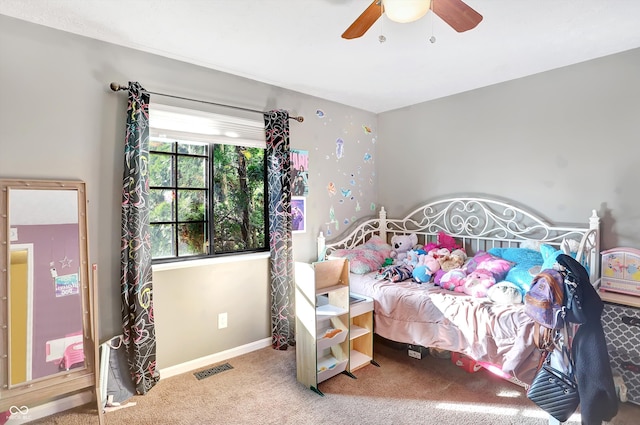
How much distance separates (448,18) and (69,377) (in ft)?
9.37

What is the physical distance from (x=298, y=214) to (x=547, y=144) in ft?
7.46

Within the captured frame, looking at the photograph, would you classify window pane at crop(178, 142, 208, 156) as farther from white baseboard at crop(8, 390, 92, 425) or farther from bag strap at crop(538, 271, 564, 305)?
bag strap at crop(538, 271, 564, 305)

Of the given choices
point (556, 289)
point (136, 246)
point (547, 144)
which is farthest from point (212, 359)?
point (547, 144)

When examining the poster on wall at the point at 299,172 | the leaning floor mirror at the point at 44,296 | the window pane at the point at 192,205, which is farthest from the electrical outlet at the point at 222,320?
the poster on wall at the point at 299,172

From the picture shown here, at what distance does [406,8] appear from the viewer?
1.47 metres

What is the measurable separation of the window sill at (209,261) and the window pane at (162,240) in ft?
0.53

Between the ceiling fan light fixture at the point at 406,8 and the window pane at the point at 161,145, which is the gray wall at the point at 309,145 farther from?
the ceiling fan light fixture at the point at 406,8

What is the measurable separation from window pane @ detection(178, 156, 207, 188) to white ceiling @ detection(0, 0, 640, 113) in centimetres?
77

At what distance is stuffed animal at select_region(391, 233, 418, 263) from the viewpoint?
3547 millimetres

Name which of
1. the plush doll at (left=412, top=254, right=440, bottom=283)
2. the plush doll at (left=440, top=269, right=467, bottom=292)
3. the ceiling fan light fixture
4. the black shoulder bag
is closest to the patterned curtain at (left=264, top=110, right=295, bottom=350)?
the plush doll at (left=412, top=254, right=440, bottom=283)

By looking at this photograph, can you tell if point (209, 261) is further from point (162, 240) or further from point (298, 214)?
point (298, 214)

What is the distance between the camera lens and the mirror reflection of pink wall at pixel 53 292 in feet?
6.45

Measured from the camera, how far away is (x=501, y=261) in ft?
8.86

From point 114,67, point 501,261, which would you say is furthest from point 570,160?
point 114,67
